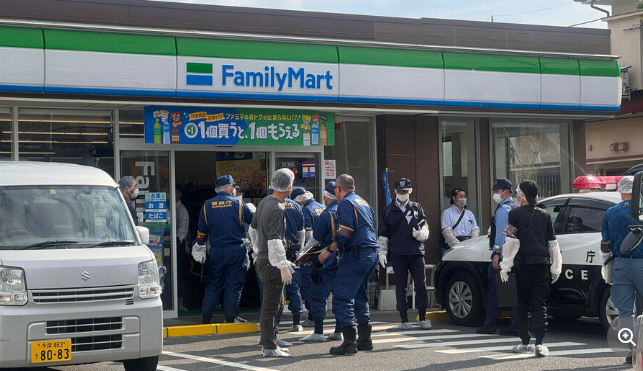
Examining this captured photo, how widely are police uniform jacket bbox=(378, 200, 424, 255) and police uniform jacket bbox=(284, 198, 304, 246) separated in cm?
157

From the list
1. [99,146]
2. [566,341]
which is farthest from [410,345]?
[99,146]

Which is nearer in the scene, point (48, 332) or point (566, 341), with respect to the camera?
point (48, 332)

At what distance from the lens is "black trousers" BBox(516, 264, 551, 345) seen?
31.6 feet

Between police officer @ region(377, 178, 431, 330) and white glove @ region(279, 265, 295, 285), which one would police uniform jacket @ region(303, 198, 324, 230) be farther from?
white glove @ region(279, 265, 295, 285)

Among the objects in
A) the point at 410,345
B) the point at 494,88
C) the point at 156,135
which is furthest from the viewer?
the point at 494,88

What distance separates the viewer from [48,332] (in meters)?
7.41

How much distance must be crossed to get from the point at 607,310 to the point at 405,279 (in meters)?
2.94

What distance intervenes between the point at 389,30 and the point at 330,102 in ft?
7.27

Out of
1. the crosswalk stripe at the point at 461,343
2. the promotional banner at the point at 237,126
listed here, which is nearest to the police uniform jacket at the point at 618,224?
the crosswalk stripe at the point at 461,343

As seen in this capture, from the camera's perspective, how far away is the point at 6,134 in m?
12.6

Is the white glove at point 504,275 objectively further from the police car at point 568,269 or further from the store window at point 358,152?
the store window at point 358,152

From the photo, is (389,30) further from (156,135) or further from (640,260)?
(640,260)

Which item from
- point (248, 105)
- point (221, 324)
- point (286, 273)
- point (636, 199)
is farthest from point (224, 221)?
point (636, 199)

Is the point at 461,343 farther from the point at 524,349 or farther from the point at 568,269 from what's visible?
the point at 568,269
